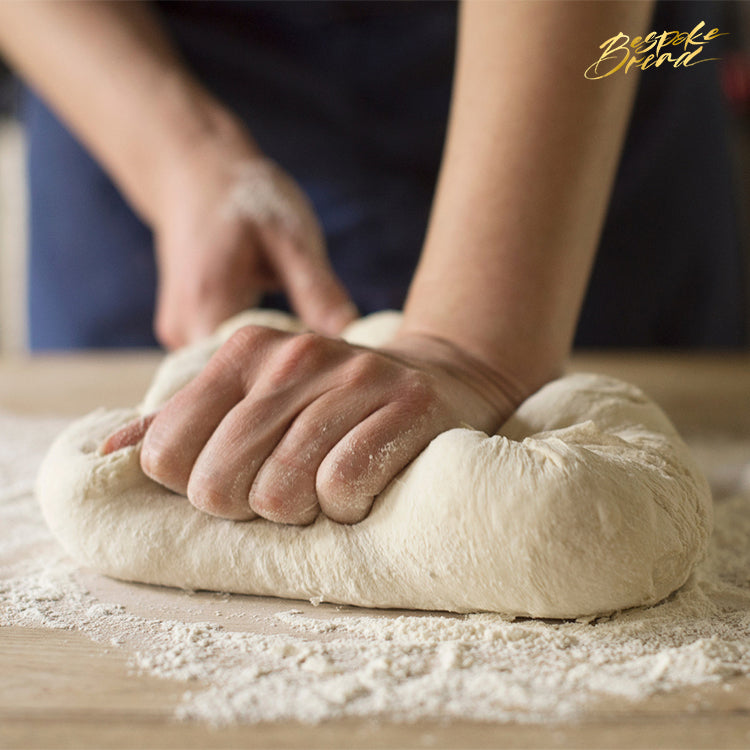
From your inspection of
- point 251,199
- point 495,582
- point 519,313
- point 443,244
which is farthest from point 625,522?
point 251,199

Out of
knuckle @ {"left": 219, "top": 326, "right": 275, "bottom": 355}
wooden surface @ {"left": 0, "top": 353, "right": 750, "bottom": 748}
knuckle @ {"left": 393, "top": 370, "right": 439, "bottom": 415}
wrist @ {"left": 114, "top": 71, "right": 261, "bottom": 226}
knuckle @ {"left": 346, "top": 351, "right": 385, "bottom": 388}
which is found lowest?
wooden surface @ {"left": 0, "top": 353, "right": 750, "bottom": 748}

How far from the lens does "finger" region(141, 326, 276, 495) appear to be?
78cm

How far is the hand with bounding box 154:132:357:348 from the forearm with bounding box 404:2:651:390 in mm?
559

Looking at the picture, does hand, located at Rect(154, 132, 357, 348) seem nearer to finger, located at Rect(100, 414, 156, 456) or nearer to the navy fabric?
the navy fabric

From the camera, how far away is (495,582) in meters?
0.71

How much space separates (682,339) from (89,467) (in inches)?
66.4

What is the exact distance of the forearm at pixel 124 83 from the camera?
5.14 feet

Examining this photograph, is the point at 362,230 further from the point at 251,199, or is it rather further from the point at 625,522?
the point at 625,522

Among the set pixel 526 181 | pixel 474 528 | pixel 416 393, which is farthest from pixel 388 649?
pixel 526 181

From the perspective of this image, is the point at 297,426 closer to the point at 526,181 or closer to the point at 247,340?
the point at 247,340

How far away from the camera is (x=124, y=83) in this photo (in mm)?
1596

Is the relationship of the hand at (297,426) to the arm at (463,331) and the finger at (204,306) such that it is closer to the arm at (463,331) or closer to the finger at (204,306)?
the arm at (463,331)

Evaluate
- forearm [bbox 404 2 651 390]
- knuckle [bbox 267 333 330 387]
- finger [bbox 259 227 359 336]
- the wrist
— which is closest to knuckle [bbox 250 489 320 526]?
knuckle [bbox 267 333 330 387]

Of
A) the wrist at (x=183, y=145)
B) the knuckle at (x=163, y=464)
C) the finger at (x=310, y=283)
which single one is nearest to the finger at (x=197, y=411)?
the knuckle at (x=163, y=464)
